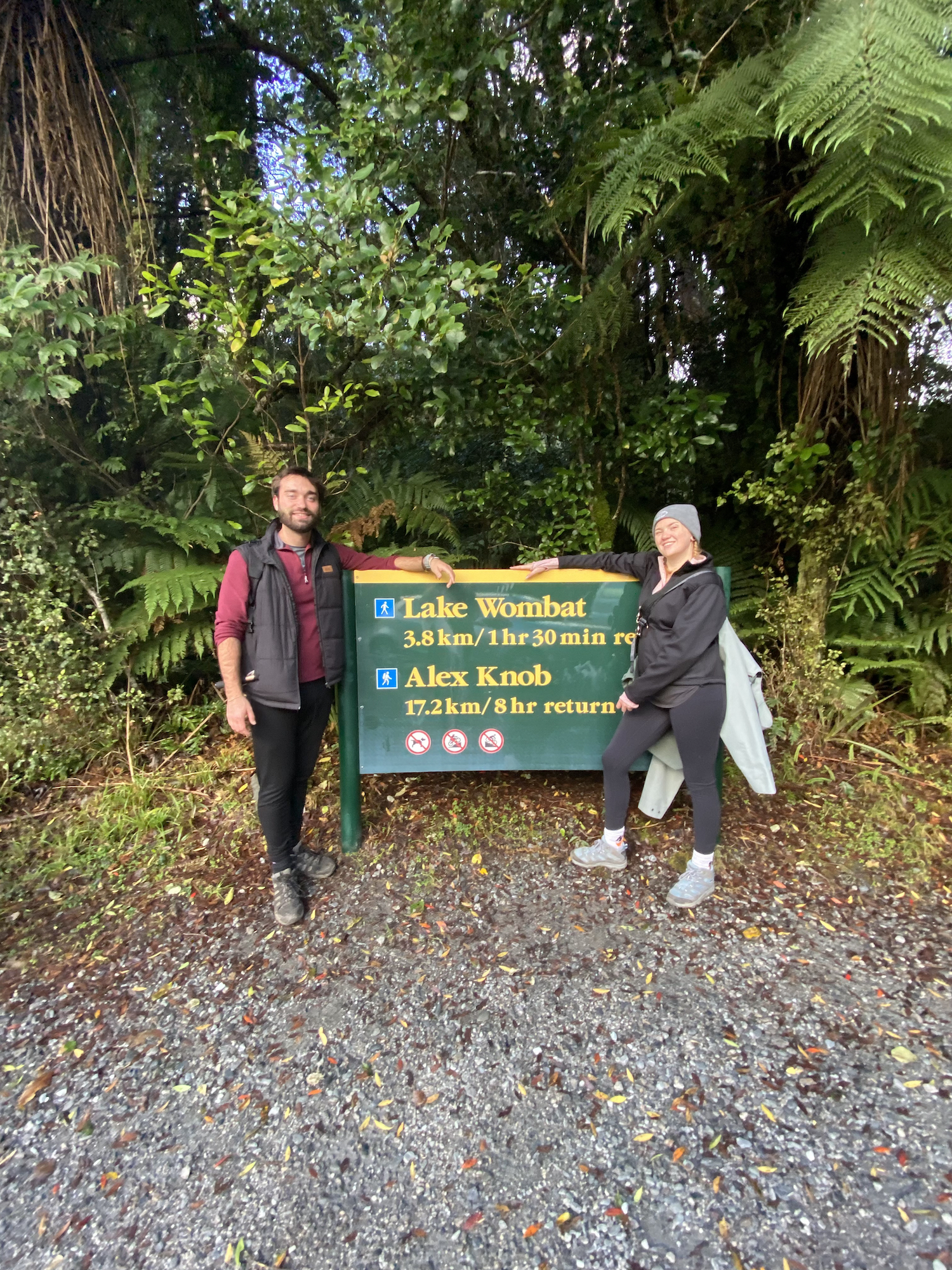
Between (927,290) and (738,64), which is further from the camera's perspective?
(738,64)

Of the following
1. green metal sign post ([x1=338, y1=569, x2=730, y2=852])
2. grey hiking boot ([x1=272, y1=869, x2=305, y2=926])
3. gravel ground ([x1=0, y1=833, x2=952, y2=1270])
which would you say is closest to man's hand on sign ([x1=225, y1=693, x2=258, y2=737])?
green metal sign post ([x1=338, y1=569, x2=730, y2=852])

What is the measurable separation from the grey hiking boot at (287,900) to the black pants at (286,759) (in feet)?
0.13

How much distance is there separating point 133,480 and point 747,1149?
183 inches

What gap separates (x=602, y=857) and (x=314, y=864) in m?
1.37

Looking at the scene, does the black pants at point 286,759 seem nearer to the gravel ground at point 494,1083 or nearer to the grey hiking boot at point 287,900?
the grey hiking boot at point 287,900

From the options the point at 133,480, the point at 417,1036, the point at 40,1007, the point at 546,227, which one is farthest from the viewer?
the point at 133,480

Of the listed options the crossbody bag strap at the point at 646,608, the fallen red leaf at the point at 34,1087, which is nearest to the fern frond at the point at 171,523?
the crossbody bag strap at the point at 646,608

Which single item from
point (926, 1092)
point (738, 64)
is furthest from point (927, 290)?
point (926, 1092)

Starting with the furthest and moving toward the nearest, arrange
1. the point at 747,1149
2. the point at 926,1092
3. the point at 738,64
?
the point at 738,64
the point at 926,1092
the point at 747,1149

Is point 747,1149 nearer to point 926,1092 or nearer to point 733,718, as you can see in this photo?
point 926,1092

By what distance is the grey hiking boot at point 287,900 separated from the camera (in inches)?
107

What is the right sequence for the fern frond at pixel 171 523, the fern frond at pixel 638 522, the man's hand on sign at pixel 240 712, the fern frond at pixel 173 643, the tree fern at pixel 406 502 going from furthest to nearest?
the fern frond at pixel 638 522 < the tree fern at pixel 406 502 < the fern frond at pixel 173 643 < the fern frond at pixel 171 523 < the man's hand on sign at pixel 240 712

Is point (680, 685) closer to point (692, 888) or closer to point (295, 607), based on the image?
point (692, 888)

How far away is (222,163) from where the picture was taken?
440 cm
